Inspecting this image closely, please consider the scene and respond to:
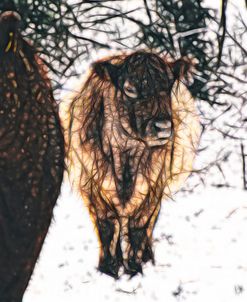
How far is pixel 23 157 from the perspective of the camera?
3.39 metres

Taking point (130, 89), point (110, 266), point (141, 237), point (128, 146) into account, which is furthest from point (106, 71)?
point (110, 266)

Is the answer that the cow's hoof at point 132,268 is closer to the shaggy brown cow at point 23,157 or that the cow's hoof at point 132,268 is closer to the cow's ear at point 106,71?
the shaggy brown cow at point 23,157

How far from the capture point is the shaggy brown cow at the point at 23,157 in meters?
3.39

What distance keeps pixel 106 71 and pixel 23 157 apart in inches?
24.5

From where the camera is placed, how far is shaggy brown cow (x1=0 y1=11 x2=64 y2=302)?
3.39 metres

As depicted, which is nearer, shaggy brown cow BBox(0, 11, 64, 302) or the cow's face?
shaggy brown cow BBox(0, 11, 64, 302)

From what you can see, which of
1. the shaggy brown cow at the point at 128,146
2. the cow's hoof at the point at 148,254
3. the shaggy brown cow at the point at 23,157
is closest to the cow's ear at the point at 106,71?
the shaggy brown cow at the point at 128,146

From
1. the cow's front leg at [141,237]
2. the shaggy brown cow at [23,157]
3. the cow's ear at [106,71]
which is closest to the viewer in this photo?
the shaggy brown cow at [23,157]

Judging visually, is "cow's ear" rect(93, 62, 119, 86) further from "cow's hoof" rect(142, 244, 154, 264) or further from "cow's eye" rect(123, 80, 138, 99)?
"cow's hoof" rect(142, 244, 154, 264)

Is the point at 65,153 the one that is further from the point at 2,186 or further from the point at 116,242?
the point at 116,242

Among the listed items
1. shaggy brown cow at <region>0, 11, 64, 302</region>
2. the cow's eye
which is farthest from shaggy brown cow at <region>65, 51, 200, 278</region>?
shaggy brown cow at <region>0, 11, 64, 302</region>

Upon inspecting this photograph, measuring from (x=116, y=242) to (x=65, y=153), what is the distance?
58cm

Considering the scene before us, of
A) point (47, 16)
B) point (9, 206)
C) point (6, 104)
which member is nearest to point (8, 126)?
point (6, 104)

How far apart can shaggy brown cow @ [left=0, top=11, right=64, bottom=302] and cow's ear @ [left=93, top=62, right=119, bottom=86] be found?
1.11 feet
